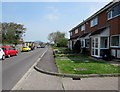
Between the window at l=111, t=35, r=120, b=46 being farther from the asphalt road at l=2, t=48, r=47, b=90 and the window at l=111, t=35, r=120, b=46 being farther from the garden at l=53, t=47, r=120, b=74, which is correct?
the asphalt road at l=2, t=48, r=47, b=90

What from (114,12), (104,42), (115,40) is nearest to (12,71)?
(115,40)

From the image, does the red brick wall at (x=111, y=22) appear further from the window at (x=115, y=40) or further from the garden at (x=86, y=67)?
the garden at (x=86, y=67)

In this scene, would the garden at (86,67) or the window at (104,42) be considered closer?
the garden at (86,67)

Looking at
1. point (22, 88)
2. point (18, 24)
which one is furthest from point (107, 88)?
point (18, 24)

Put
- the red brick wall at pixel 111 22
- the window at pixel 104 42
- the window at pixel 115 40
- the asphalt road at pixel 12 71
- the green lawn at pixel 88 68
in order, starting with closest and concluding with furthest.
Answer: the asphalt road at pixel 12 71
the green lawn at pixel 88 68
the red brick wall at pixel 111 22
the window at pixel 115 40
the window at pixel 104 42

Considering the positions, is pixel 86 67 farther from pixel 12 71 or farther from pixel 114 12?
pixel 114 12

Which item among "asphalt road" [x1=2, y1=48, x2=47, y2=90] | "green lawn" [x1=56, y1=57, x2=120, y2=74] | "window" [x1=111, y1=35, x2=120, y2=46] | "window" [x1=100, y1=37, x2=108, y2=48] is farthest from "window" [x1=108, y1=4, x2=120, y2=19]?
"asphalt road" [x1=2, y1=48, x2=47, y2=90]

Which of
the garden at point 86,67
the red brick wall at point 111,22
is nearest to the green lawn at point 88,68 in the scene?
the garden at point 86,67

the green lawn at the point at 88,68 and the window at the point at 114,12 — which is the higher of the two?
the window at the point at 114,12

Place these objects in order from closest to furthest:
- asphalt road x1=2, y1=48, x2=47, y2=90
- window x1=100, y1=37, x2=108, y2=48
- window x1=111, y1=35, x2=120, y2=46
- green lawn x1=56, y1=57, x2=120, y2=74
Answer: asphalt road x1=2, y1=48, x2=47, y2=90 → green lawn x1=56, y1=57, x2=120, y2=74 → window x1=111, y1=35, x2=120, y2=46 → window x1=100, y1=37, x2=108, y2=48

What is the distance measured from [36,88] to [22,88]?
0.58 m

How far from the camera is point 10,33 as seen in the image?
37906 millimetres

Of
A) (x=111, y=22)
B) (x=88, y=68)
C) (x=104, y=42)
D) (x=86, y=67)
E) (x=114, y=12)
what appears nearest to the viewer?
(x=88, y=68)

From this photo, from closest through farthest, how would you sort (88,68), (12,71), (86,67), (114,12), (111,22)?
(12,71) < (88,68) < (86,67) < (114,12) < (111,22)
